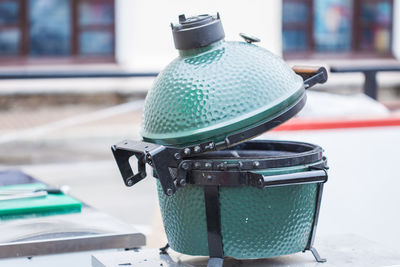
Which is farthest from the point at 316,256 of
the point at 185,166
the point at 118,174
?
the point at 118,174

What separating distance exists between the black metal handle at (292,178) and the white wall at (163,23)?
26.4 feet

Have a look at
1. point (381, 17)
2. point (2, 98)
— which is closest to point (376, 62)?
point (381, 17)

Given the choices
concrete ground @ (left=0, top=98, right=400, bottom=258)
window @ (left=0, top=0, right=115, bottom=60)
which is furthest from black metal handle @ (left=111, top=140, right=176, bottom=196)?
window @ (left=0, top=0, right=115, bottom=60)

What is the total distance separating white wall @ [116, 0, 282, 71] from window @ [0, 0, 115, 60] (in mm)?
337

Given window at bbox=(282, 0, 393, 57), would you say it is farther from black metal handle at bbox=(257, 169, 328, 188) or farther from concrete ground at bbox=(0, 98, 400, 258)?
black metal handle at bbox=(257, 169, 328, 188)

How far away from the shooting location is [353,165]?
2.36 meters

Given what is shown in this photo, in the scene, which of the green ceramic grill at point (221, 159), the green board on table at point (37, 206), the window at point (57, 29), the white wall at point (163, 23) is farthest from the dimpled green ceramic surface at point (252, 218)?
the window at point (57, 29)

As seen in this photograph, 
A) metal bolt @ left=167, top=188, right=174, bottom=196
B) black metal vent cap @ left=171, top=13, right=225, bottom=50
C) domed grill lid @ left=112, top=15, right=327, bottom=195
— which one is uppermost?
black metal vent cap @ left=171, top=13, right=225, bottom=50

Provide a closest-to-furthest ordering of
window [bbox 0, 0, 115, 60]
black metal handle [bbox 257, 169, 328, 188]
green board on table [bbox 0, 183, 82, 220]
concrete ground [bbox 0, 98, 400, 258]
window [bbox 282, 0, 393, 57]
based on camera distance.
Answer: black metal handle [bbox 257, 169, 328, 188], green board on table [bbox 0, 183, 82, 220], concrete ground [bbox 0, 98, 400, 258], window [bbox 0, 0, 115, 60], window [bbox 282, 0, 393, 57]

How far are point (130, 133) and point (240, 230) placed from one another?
6.71 m

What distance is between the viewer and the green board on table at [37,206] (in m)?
1.58

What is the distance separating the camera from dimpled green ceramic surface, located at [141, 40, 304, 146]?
118 centimetres

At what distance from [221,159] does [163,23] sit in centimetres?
813

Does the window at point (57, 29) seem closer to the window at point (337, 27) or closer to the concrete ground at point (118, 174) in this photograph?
the concrete ground at point (118, 174)
